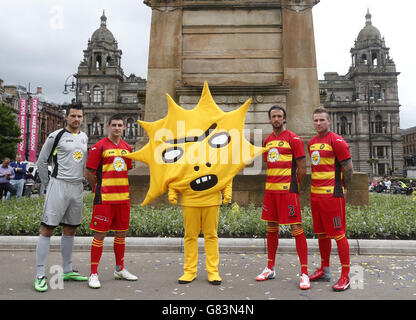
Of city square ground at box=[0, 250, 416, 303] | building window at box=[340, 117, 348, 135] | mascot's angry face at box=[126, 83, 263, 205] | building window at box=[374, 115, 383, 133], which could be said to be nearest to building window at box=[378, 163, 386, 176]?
building window at box=[374, 115, 383, 133]

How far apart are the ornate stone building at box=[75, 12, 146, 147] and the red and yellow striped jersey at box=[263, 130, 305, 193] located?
6978 cm

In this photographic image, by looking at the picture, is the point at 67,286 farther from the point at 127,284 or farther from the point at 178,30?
the point at 178,30

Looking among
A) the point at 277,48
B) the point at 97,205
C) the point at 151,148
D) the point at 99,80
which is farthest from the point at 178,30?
the point at 99,80

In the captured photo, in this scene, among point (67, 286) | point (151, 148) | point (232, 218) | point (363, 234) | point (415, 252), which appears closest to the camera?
point (67, 286)

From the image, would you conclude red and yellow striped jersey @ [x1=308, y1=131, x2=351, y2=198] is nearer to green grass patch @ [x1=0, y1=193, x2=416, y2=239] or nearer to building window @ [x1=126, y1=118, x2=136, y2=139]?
green grass patch @ [x1=0, y1=193, x2=416, y2=239]

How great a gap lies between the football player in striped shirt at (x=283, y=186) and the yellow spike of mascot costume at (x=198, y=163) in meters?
0.30

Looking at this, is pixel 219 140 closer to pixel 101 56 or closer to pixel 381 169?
pixel 381 169

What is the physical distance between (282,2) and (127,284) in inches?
341

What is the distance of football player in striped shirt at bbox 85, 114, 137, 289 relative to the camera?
4.74 meters

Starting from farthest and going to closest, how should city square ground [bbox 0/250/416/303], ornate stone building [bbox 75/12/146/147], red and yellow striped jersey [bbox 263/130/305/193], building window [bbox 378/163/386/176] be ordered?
ornate stone building [bbox 75/12/146/147]
building window [bbox 378/163/386/176]
red and yellow striped jersey [bbox 263/130/305/193]
city square ground [bbox 0/250/416/303]

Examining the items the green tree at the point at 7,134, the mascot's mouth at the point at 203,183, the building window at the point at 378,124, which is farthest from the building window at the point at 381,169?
the mascot's mouth at the point at 203,183

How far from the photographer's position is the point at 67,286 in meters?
4.70

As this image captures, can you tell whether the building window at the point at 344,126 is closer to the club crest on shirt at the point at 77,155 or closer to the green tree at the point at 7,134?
the green tree at the point at 7,134

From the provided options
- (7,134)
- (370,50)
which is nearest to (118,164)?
(7,134)
